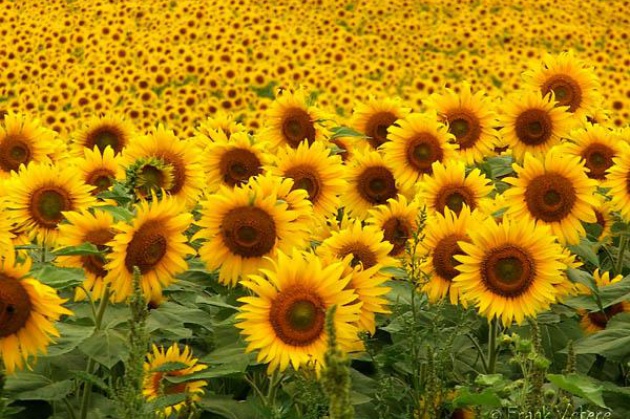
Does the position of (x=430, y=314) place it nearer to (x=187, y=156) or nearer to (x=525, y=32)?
(x=187, y=156)

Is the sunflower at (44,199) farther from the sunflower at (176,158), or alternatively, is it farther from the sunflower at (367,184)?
the sunflower at (367,184)

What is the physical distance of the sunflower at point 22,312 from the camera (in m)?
2.90

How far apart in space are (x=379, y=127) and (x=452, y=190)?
1120 millimetres

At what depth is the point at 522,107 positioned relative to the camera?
5258 millimetres

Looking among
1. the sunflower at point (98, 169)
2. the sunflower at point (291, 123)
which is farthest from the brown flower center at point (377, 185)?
the sunflower at point (98, 169)

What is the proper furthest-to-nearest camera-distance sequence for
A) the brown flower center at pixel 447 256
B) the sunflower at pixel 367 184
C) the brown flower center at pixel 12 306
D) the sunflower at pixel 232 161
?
1. the sunflower at pixel 367 184
2. the sunflower at pixel 232 161
3. the brown flower center at pixel 447 256
4. the brown flower center at pixel 12 306

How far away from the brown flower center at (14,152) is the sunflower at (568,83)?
2754mm

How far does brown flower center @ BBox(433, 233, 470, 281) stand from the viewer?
148 inches

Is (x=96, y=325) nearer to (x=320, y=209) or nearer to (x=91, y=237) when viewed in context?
(x=91, y=237)

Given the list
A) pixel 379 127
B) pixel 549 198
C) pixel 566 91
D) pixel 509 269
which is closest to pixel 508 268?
pixel 509 269

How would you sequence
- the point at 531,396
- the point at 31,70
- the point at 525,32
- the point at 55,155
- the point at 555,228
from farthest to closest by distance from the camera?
the point at 525,32 < the point at 31,70 < the point at 55,155 < the point at 555,228 < the point at 531,396

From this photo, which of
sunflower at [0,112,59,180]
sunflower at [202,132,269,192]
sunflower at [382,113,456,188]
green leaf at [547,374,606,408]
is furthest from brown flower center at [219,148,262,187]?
green leaf at [547,374,606,408]

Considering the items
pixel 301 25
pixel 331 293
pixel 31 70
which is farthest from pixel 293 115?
pixel 301 25

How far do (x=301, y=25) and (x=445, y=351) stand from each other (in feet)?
37.2
